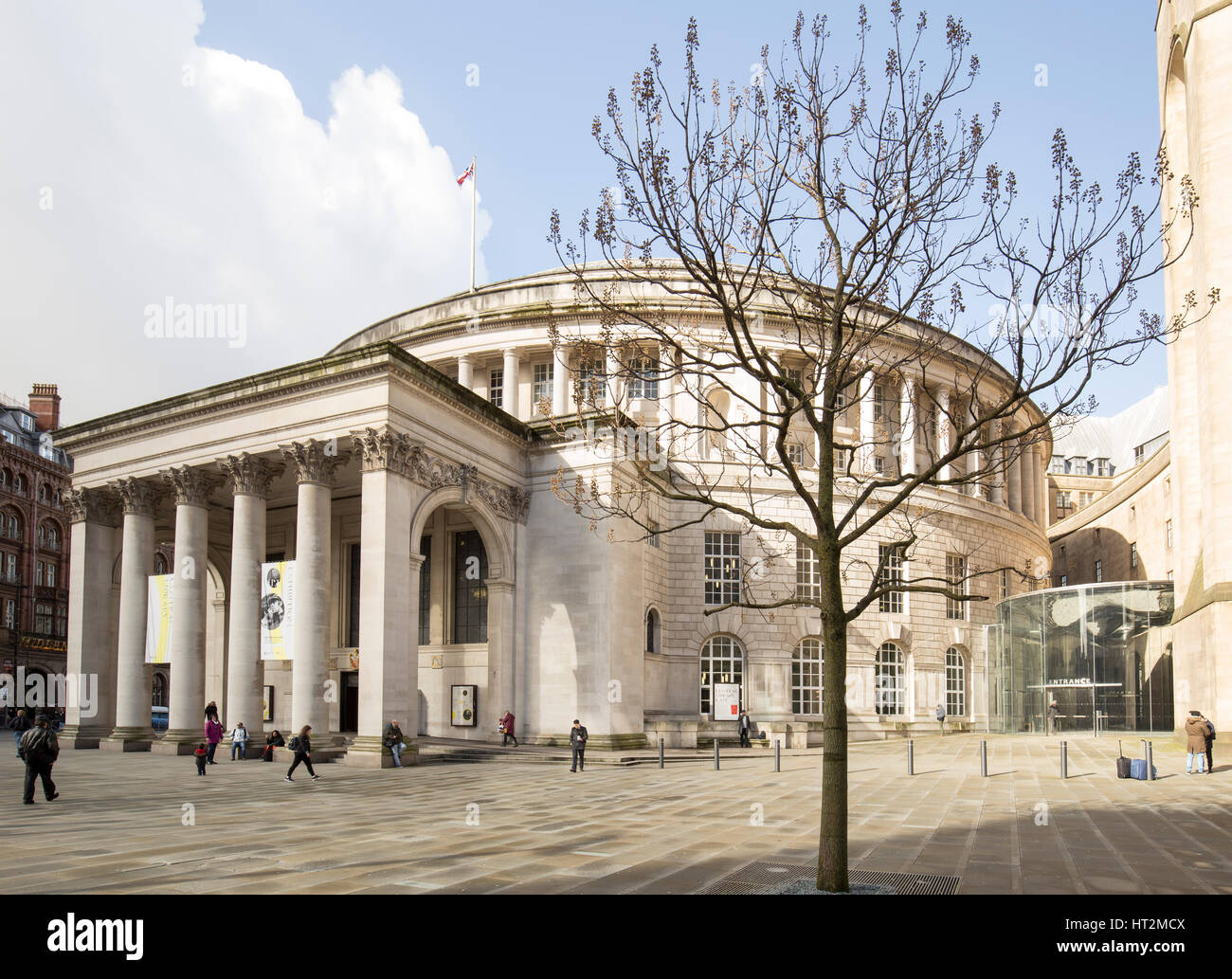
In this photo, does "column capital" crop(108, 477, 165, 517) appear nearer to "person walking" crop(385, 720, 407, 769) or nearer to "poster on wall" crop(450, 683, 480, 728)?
"poster on wall" crop(450, 683, 480, 728)

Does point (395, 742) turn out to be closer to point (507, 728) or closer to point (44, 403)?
point (507, 728)

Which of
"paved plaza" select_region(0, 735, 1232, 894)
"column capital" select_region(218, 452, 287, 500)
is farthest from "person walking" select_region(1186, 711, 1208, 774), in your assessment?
"column capital" select_region(218, 452, 287, 500)

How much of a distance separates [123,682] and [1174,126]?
150 feet

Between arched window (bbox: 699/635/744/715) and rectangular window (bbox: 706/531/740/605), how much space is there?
1968mm

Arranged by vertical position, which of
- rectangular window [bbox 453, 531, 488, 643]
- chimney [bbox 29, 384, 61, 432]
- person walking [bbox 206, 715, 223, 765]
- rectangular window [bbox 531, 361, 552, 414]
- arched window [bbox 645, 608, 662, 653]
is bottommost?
person walking [bbox 206, 715, 223, 765]

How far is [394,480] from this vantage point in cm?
2994

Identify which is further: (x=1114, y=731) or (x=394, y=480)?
(x=1114, y=731)

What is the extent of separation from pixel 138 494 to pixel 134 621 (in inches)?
184

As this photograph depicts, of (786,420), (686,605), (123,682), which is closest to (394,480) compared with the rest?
(123,682)

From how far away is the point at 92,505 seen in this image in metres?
38.2

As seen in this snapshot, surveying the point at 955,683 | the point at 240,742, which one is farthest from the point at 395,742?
the point at 955,683

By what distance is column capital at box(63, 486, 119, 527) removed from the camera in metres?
37.9
